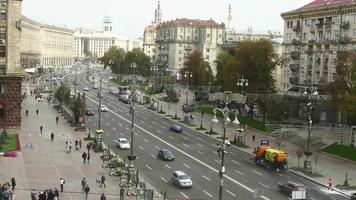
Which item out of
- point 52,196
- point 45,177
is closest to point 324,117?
point 45,177

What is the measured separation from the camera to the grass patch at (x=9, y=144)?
64.3 meters

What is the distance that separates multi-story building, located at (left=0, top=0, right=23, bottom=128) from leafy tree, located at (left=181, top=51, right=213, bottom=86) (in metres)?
61.0

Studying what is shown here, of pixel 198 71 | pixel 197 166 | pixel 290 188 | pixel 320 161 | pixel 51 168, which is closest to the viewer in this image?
pixel 290 188

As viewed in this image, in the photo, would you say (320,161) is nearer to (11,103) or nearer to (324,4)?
(324,4)

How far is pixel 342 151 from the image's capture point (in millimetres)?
71438

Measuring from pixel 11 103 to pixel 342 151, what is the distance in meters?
46.6

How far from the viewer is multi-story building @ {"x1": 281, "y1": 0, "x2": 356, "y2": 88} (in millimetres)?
91688

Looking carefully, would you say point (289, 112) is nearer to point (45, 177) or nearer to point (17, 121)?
point (17, 121)

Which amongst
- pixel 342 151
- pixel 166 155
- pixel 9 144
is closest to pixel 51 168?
pixel 166 155

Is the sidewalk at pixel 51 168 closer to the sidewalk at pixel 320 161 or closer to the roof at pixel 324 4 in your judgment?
the sidewalk at pixel 320 161

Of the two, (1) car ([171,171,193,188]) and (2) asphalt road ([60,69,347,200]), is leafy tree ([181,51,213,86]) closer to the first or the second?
(2) asphalt road ([60,69,347,200])

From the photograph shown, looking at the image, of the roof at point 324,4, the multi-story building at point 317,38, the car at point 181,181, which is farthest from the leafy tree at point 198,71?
the car at point 181,181

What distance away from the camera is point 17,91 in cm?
8350

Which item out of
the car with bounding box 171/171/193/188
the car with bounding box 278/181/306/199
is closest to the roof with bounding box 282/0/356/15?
the car with bounding box 278/181/306/199
